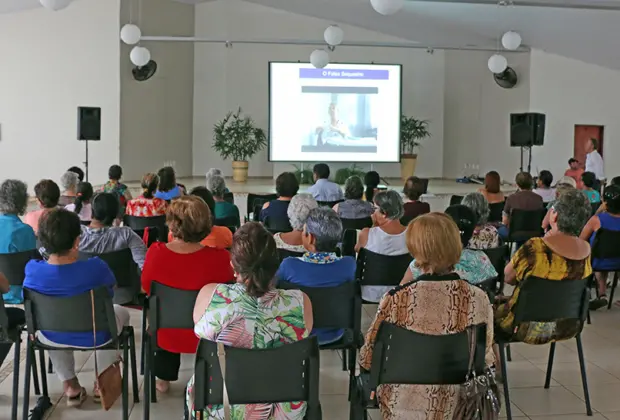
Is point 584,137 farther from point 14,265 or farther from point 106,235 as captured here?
point 14,265

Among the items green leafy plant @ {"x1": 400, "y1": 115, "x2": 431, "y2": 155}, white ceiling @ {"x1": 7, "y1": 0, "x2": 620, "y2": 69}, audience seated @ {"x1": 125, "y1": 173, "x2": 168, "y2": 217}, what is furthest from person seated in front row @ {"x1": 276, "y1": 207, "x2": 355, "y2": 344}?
green leafy plant @ {"x1": 400, "y1": 115, "x2": 431, "y2": 155}

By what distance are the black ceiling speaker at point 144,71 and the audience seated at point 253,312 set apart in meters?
10.5

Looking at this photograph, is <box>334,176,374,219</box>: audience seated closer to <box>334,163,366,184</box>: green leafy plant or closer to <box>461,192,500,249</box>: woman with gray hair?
<box>461,192,500,249</box>: woman with gray hair

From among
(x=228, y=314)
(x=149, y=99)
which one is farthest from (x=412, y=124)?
(x=228, y=314)

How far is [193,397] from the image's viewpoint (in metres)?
2.19

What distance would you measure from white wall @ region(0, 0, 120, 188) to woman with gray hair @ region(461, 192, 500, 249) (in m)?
8.86

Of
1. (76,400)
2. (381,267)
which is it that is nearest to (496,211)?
(381,267)

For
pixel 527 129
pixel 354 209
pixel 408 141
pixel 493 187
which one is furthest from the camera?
pixel 408 141

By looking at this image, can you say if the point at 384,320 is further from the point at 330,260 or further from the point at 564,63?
the point at 564,63

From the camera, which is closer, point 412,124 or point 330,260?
point 330,260

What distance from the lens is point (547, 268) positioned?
3.27 metres

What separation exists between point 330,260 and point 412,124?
1126 cm

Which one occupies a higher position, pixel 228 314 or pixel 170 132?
pixel 170 132

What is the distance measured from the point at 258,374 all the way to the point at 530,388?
2.10m
